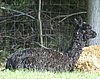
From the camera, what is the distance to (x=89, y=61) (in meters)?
9.73

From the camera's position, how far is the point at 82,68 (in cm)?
970

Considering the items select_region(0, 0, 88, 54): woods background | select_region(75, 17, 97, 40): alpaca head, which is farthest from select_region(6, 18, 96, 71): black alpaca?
select_region(0, 0, 88, 54): woods background

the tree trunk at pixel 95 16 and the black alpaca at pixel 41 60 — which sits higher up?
the tree trunk at pixel 95 16

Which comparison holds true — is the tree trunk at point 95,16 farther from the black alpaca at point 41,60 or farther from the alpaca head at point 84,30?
the black alpaca at point 41,60

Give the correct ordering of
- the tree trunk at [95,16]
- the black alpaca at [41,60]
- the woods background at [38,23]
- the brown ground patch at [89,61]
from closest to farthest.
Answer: the black alpaca at [41,60] → the brown ground patch at [89,61] → the tree trunk at [95,16] → the woods background at [38,23]

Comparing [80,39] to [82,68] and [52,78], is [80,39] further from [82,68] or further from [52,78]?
[52,78]

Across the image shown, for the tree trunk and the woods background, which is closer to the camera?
the tree trunk

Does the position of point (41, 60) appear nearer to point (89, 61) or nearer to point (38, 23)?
point (89, 61)

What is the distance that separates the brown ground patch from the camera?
31.7ft

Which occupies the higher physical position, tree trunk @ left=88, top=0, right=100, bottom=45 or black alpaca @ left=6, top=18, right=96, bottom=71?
tree trunk @ left=88, top=0, right=100, bottom=45

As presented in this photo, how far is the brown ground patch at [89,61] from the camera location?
9.66 meters

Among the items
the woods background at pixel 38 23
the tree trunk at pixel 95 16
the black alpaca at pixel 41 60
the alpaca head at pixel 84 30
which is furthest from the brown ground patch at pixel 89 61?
the woods background at pixel 38 23

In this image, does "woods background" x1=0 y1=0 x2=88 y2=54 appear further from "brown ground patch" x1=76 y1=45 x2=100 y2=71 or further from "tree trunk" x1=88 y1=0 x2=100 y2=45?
"brown ground patch" x1=76 y1=45 x2=100 y2=71

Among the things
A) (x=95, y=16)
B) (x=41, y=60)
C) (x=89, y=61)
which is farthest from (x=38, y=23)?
(x=41, y=60)
